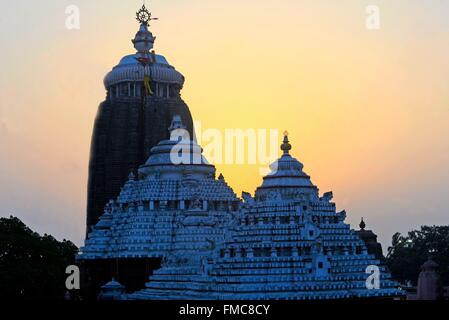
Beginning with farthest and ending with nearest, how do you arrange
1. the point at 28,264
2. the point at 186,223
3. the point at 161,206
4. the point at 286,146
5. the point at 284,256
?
1. the point at 161,206
2. the point at 28,264
3. the point at 186,223
4. the point at 286,146
5. the point at 284,256

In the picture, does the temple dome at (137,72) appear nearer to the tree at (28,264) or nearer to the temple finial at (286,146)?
the tree at (28,264)

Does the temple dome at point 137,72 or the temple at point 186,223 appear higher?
the temple dome at point 137,72

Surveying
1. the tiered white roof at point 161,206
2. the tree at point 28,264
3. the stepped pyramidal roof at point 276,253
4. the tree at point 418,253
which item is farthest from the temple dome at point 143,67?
the tree at point 418,253

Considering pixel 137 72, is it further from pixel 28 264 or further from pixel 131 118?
pixel 28 264

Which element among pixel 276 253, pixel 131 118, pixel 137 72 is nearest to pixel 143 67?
pixel 137 72

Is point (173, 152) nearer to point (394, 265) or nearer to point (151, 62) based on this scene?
point (151, 62)

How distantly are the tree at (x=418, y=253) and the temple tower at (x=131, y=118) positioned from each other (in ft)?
102

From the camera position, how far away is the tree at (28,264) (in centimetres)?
8206

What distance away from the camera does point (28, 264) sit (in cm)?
8488

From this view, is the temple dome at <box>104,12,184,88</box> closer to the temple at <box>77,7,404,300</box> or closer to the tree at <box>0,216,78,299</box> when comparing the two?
the temple at <box>77,7,404,300</box>

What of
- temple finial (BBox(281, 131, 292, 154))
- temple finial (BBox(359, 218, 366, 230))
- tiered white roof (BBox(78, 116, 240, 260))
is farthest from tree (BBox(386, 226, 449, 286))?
temple finial (BBox(281, 131, 292, 154))

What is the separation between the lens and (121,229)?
89.4 metres

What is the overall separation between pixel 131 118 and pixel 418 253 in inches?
1428
